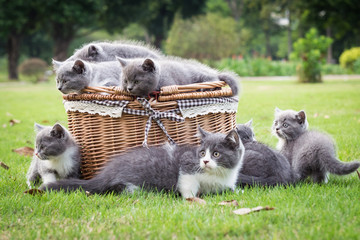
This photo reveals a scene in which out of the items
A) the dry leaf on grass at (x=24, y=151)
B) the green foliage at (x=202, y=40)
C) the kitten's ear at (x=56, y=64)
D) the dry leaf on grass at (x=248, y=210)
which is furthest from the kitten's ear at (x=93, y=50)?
the green foliage at (x=202, y=40)

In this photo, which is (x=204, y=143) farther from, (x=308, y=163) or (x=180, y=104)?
(x=308, y=163)

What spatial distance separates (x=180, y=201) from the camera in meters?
2.31

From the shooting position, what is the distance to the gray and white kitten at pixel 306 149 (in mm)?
2631

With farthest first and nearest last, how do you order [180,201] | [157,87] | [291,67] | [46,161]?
[291,67] < [157,87] < [46,161] < [180,201]

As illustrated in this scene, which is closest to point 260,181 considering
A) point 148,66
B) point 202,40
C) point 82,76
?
point 148,66

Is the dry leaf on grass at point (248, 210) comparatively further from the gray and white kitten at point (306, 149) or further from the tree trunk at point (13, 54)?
the tree trunk at point (13, 54)

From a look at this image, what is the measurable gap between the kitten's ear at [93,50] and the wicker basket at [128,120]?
2.73 feet

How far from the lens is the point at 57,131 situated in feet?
8.92

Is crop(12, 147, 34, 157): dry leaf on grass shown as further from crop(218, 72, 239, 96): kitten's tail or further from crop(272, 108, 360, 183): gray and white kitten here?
crop(272, 108, 360, 183): gray and white kitten

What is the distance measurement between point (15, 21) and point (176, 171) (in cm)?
1946

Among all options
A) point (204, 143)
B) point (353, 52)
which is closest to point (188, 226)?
point (204, 143)

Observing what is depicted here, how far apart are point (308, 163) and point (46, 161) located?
199 cm

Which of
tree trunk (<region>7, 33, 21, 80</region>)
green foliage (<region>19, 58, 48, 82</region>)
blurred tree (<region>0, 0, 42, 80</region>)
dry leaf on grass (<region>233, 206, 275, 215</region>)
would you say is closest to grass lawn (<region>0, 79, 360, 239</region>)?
dry leaf on grass (<region>233, 206, 275, 215</region>)

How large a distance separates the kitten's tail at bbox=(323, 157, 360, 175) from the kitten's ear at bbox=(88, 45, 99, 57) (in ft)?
7.60
